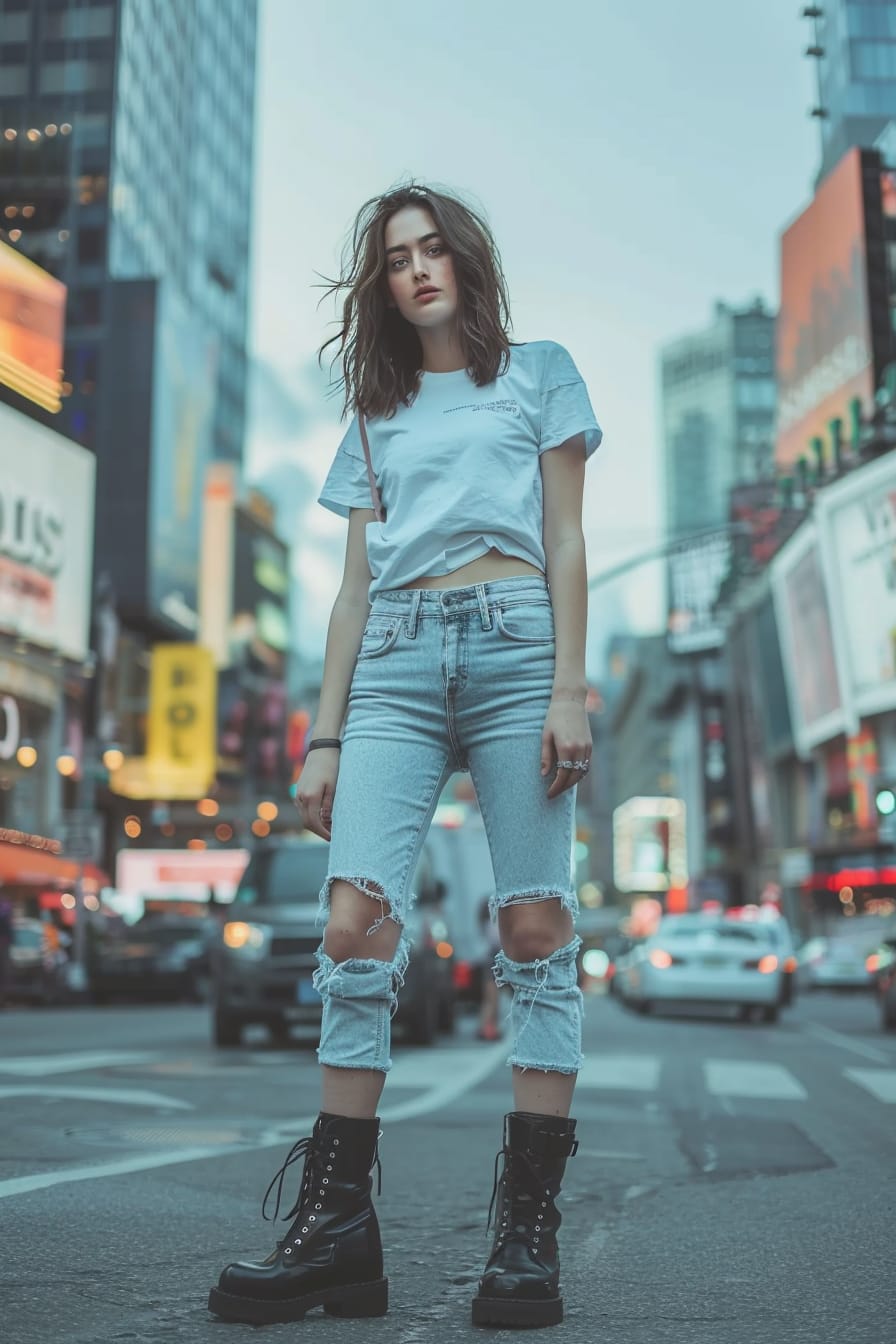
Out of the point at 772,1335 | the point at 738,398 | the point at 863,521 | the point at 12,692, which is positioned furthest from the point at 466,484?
the point at 738,398

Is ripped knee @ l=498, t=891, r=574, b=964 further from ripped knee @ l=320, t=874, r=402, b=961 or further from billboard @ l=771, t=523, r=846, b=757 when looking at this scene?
billboard @ l=771, t=523, r=846, b=757

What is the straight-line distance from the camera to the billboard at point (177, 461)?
6612 cm

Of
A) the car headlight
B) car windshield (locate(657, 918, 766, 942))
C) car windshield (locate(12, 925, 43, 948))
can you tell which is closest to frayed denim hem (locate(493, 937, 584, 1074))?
the car headlight

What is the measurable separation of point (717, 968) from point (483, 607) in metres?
19.7

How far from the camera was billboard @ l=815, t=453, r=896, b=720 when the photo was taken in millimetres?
51031

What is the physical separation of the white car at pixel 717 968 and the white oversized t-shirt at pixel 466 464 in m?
19.3

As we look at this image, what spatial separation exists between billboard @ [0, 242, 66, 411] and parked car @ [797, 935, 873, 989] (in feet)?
81.4

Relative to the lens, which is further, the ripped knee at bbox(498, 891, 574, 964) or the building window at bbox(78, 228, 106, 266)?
the building window at bbox(78, 228, 106, 266)

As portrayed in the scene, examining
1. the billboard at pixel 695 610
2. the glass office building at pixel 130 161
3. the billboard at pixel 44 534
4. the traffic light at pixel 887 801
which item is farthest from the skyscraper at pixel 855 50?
the billboard at pixel 695 610

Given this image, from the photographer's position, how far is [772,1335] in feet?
9.27

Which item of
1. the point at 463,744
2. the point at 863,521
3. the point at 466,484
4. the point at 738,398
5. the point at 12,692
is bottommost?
the point at 463,744

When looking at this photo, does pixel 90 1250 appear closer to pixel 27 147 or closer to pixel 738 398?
pixel 27 147

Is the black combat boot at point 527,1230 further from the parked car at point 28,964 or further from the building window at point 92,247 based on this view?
the building window at point 92,247

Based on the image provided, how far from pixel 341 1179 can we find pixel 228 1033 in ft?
36.7
